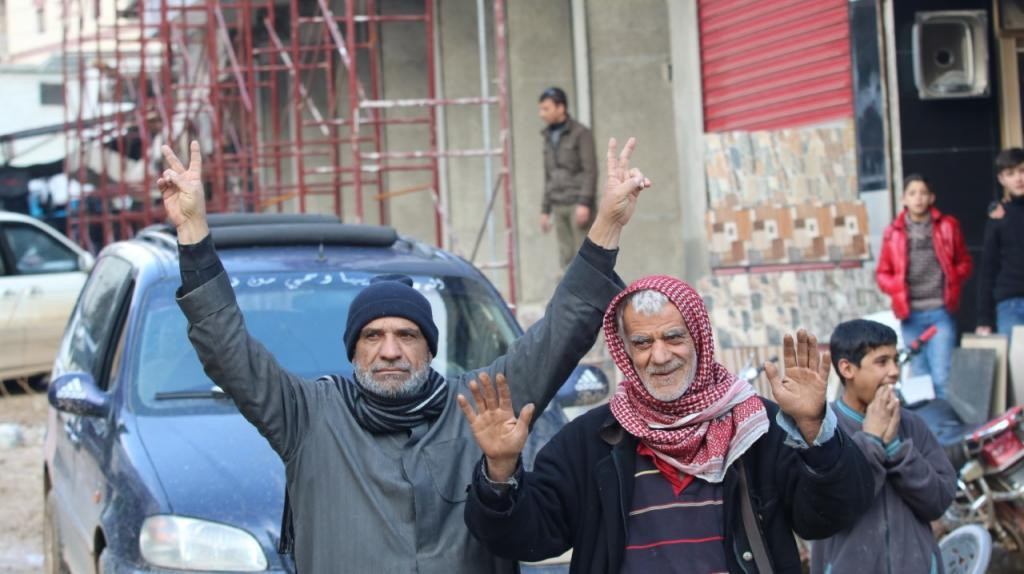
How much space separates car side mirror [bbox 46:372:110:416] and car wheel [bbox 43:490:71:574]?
1262 mm

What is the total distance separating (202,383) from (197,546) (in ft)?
3.19

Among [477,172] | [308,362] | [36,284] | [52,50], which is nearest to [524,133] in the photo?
[477,172]

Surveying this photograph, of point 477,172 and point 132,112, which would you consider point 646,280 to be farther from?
point 132,112

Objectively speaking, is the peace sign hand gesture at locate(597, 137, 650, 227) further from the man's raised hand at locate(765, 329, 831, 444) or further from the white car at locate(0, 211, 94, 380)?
the white car at locate(0, 211, 94, 380)

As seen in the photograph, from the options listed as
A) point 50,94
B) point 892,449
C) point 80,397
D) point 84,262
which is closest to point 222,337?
point 892,449

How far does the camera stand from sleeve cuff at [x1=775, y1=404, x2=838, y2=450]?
322 cm

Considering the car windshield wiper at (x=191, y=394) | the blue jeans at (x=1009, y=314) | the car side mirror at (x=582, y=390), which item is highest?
the blue jeans at (x=1009, y=314)

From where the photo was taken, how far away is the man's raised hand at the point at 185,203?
11.4ft

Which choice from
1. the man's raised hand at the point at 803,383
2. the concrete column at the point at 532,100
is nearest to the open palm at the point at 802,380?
the man's raised hand at the point at 803,383

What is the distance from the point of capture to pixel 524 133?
615 inches

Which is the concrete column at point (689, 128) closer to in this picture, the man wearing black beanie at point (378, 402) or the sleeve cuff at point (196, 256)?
the man wearing black beanie at point (378, 402)

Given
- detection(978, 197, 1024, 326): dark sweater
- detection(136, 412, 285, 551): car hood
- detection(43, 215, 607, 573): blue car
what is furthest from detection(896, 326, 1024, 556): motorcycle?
detection(136, 412, 285, 551): car hood

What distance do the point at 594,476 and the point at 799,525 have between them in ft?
1.48

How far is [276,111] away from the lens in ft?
59.7
